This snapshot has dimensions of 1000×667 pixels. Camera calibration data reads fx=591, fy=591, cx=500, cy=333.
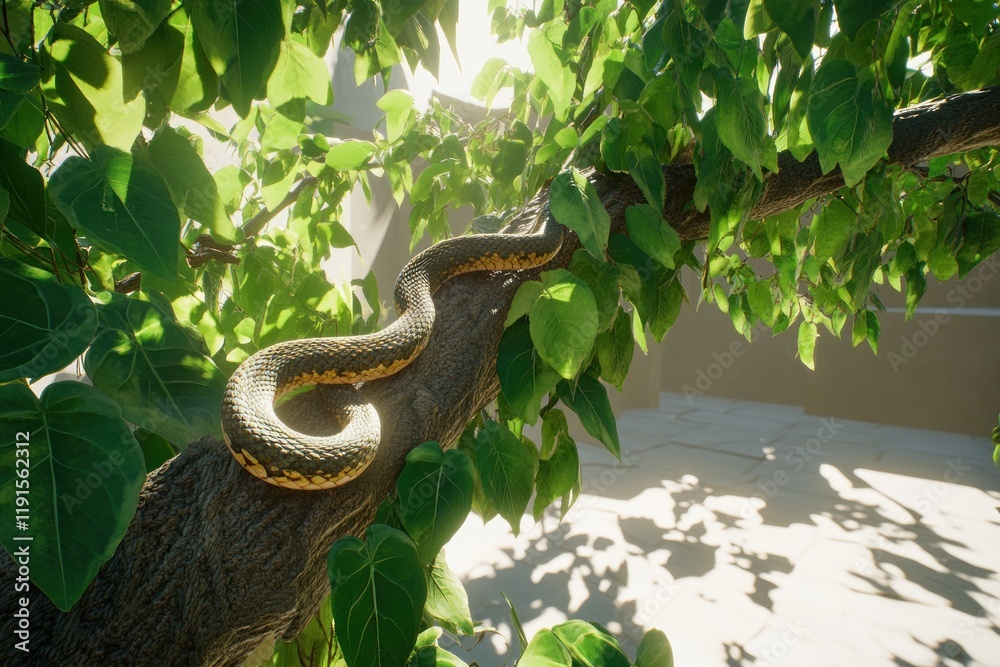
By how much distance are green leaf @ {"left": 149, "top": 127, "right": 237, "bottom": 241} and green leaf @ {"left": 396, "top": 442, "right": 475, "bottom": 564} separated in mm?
329

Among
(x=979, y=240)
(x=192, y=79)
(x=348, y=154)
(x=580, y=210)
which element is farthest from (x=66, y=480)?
(x=979, y=240)

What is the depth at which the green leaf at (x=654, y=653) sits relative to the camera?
0.74 m

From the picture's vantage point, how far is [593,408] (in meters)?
0.92

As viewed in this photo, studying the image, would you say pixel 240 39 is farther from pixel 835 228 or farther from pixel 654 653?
pixel 835 228

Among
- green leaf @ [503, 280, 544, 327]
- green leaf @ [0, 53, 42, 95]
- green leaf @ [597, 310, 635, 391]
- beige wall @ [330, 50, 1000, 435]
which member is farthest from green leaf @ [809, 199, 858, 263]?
beige wall @ [330, 50, 1000, 435]

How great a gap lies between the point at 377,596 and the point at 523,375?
39 centimetres

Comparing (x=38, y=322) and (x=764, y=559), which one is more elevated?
(x=38, y=322)

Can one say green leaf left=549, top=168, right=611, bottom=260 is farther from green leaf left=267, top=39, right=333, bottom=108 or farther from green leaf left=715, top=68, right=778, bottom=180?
green leaf left=267, top=39, right=333, bottom=108

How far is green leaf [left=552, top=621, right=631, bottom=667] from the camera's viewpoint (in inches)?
27.3

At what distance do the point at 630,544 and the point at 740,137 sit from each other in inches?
156

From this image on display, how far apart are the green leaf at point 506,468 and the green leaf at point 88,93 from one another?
1.73ft

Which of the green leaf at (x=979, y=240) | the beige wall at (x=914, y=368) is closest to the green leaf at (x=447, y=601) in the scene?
the green leaf at (x=979, y=240)

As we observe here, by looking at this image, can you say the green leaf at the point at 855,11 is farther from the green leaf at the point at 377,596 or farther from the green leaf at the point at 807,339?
the green leaf at the point at 807,339

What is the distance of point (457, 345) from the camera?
0.95 meters
